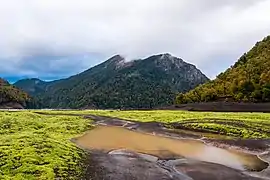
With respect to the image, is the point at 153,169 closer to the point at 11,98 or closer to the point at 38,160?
the point at 38,160

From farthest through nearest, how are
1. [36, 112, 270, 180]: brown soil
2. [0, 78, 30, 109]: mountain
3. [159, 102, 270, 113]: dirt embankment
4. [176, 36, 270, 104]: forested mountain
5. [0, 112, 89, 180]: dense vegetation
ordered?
[0, 78, 30, 109]: mountain
[176, 36, 270, 104]: forested mountain
[159, 102, 270, 113]: dirt embankment
[36, 112, 270, 180]: brown soil
[0, 112, 89, 180]: dense vegetation

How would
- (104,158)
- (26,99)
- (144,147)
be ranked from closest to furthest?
(104,158)
(144,147)
(26,99)

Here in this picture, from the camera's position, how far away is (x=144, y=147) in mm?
32906

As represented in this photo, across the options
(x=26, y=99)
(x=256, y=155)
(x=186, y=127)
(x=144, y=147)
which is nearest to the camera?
(x=256, y=155)

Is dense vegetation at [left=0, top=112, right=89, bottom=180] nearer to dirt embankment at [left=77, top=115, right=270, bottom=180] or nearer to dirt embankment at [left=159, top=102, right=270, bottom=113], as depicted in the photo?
dirt embankment at [left=77, top=115, right=270, bottom=180]

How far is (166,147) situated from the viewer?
109 feet

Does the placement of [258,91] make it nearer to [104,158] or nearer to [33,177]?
[104,158]

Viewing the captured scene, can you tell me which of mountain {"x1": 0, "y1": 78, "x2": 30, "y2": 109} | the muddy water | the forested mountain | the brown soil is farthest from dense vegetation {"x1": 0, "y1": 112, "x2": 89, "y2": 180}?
mountain {"x1": 0, "y1": 78, "x2": 30, "y2": 109}

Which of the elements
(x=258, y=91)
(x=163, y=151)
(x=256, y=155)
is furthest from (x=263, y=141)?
(x=258, y=91)

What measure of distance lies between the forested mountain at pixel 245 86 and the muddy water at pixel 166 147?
196 feet

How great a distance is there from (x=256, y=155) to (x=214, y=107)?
195ft

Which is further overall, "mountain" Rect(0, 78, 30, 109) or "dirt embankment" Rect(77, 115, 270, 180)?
"mountain" Rect(0, 78, 30, 109)

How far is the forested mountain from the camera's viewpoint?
94500 millimetres

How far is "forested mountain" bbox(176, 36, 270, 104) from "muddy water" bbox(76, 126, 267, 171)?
59.6 m
